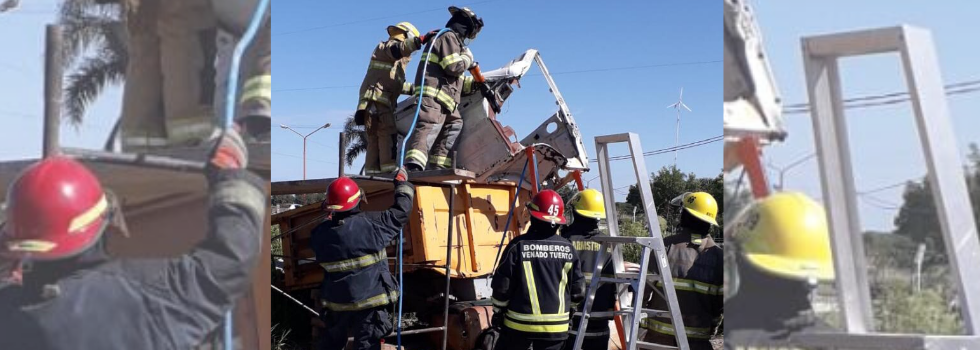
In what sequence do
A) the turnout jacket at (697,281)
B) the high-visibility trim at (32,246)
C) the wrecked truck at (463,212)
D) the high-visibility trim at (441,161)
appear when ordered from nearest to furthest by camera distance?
the high-visibility trim at (32,246), the turnout jacket at (697,281), the wrecked truck at (463,212), the high-visibility trim at (441,161)

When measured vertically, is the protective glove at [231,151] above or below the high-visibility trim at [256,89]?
below

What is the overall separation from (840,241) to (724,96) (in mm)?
329

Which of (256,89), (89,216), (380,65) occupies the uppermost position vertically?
(380,65)

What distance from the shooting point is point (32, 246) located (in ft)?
7.07

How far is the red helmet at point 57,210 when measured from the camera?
6.76 ft

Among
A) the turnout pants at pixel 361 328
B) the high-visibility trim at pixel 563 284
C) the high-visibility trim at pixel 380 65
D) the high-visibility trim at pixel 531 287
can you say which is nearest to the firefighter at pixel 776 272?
the high-visibility trim at pixel 531 287

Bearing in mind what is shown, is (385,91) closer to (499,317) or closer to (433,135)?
(433,135)

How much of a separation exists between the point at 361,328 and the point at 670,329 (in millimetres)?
2117

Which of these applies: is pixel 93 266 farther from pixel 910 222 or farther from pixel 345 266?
pixel 345 266

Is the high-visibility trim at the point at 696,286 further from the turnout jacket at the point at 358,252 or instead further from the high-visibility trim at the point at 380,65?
the high-visibility trim at the point at 380,65

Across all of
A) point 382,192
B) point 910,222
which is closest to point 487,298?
point 382,192

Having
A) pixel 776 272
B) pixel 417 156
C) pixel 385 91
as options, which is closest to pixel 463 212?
pixel 417 156

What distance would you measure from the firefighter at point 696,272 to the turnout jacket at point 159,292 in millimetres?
3288

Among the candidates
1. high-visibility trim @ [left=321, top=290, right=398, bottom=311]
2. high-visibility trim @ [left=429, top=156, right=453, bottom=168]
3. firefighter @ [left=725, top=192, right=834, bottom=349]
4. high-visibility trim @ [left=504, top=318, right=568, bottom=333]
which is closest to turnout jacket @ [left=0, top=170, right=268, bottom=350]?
firefighter @ [left=725, top=192, right=834, bottom=349]
